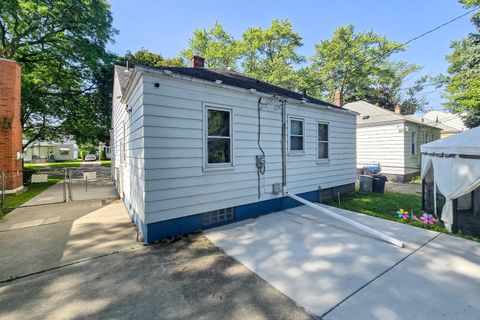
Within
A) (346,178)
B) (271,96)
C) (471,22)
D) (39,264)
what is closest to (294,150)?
(271,96)

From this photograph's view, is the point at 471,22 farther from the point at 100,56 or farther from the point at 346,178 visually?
the point at 100,56

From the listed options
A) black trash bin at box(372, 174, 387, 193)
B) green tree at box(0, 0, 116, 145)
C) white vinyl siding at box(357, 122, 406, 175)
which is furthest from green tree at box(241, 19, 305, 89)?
black trash bin at box(372, 174, 387, 193)

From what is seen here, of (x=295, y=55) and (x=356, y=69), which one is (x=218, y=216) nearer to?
(x=295, y=55)

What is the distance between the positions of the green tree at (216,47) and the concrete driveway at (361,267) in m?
24.6

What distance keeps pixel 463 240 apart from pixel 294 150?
431cm

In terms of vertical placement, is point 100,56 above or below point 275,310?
above

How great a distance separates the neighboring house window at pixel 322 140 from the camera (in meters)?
8.19

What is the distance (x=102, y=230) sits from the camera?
531 cm

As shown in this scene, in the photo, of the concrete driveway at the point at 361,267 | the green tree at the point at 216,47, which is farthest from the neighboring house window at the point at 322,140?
the green tree at the point at 216,47

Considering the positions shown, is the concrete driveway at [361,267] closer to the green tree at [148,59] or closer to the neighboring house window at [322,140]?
the neighboring house window at [322,140]

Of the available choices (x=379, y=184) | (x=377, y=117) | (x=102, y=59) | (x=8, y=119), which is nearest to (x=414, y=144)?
(x=377, y=117)

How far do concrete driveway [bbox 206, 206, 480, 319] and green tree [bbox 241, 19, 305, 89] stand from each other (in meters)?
23.2

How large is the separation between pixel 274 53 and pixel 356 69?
402 inches

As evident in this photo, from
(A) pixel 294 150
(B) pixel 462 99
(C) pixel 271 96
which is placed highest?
(B) pixel 462 99
